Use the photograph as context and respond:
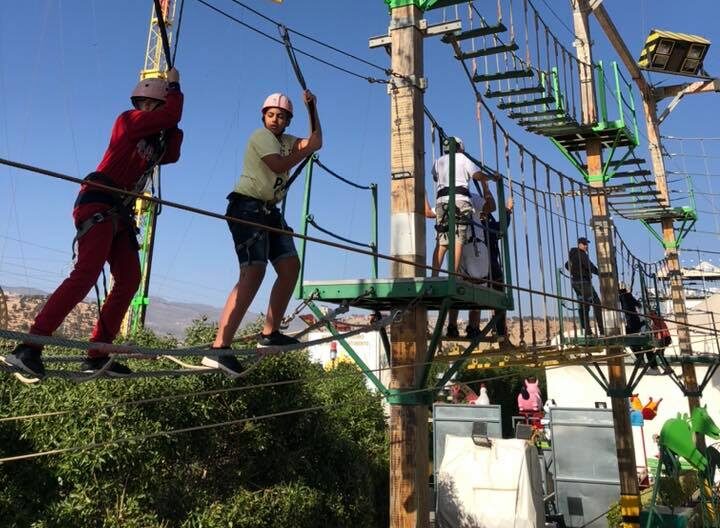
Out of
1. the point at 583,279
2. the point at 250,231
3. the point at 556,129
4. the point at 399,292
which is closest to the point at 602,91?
the point at 556,129

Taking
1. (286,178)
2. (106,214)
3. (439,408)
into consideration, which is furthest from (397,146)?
(439,408)

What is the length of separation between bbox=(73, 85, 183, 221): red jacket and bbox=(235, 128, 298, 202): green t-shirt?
0.45 m

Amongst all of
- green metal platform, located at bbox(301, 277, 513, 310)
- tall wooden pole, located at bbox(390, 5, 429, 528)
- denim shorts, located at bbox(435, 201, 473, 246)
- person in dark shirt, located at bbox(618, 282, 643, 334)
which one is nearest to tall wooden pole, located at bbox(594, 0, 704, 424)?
person in dark shirt, located at bbox(618, 282, 643, 334)

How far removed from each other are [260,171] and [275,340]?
0.98 m

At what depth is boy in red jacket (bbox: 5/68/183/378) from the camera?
8.66 feet

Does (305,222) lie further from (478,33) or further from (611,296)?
(611,296)

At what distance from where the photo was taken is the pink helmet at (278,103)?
10.8ft

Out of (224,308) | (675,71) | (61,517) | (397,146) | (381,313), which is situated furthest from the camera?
(675,71)

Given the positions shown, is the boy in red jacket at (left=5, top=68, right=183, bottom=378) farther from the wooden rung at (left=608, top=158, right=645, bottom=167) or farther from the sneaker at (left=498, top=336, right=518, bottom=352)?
the wooden rung at (left=608, top=158, right=645, bottom=167)

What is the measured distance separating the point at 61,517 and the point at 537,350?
223 inches

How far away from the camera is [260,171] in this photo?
10.5 ft

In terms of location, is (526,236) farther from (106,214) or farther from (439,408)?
(439,408)

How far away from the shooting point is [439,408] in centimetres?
1425

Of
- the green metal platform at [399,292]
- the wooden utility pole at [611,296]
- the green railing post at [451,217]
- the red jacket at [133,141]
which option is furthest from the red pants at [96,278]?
the wooden utility pole at [611,296]
